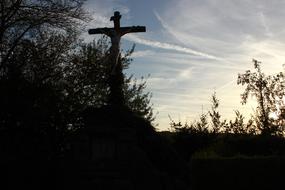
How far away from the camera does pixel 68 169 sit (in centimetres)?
1556

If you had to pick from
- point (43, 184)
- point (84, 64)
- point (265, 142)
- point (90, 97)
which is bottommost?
point (43, 184)

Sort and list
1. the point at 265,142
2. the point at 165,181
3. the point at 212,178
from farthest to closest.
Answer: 1. the point at 265,142
2. the point at 212,178
3. the point at 165,181

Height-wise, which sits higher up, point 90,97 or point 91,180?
point 90,97

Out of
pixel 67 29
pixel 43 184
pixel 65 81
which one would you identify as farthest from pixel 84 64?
pixel 43 184

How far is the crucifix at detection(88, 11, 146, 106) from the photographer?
1625 centimetres

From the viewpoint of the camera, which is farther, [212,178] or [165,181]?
[212,178]

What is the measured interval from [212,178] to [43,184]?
233 inches

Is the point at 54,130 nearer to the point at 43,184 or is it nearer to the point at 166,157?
the point at 43,184

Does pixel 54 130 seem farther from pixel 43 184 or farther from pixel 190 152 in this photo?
pixel 190 152

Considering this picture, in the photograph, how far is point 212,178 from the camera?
1617 cm

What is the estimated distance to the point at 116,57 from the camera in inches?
658

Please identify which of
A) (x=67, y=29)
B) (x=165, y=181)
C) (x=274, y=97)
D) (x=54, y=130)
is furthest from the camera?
(x=274, y=97)

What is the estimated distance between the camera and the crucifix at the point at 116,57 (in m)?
16.2

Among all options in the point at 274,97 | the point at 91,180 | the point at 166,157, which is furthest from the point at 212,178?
the point at 274,97
